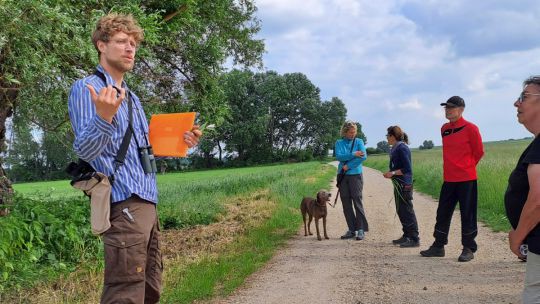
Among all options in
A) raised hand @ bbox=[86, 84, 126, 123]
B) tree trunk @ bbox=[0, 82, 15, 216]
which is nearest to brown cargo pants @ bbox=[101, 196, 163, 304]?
raised hand @ bbox=[86, 84, 126, 123]

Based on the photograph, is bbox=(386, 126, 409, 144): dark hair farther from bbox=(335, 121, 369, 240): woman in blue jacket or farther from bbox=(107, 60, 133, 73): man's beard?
bbox=(107, 60, 133, 73): man's beard

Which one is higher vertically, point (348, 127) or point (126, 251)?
point (348, 127)

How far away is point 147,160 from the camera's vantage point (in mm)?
2883

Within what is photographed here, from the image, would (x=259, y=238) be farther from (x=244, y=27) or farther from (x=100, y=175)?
(x=244, y=27)

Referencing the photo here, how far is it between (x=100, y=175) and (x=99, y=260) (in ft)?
16.4

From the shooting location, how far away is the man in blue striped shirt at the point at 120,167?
2.55 m

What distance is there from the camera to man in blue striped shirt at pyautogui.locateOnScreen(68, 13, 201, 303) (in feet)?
8.36

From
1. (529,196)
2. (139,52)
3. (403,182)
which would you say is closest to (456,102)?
(403,182)

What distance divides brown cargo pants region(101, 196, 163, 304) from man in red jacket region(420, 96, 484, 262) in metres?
5.46

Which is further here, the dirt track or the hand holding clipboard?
the dirt track

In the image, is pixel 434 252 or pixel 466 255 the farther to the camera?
pixel 434 252

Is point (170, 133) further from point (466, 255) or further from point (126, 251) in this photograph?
point (466, 255)

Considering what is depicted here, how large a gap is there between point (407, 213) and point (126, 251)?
635cm

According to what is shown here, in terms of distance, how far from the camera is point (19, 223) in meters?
6.60
